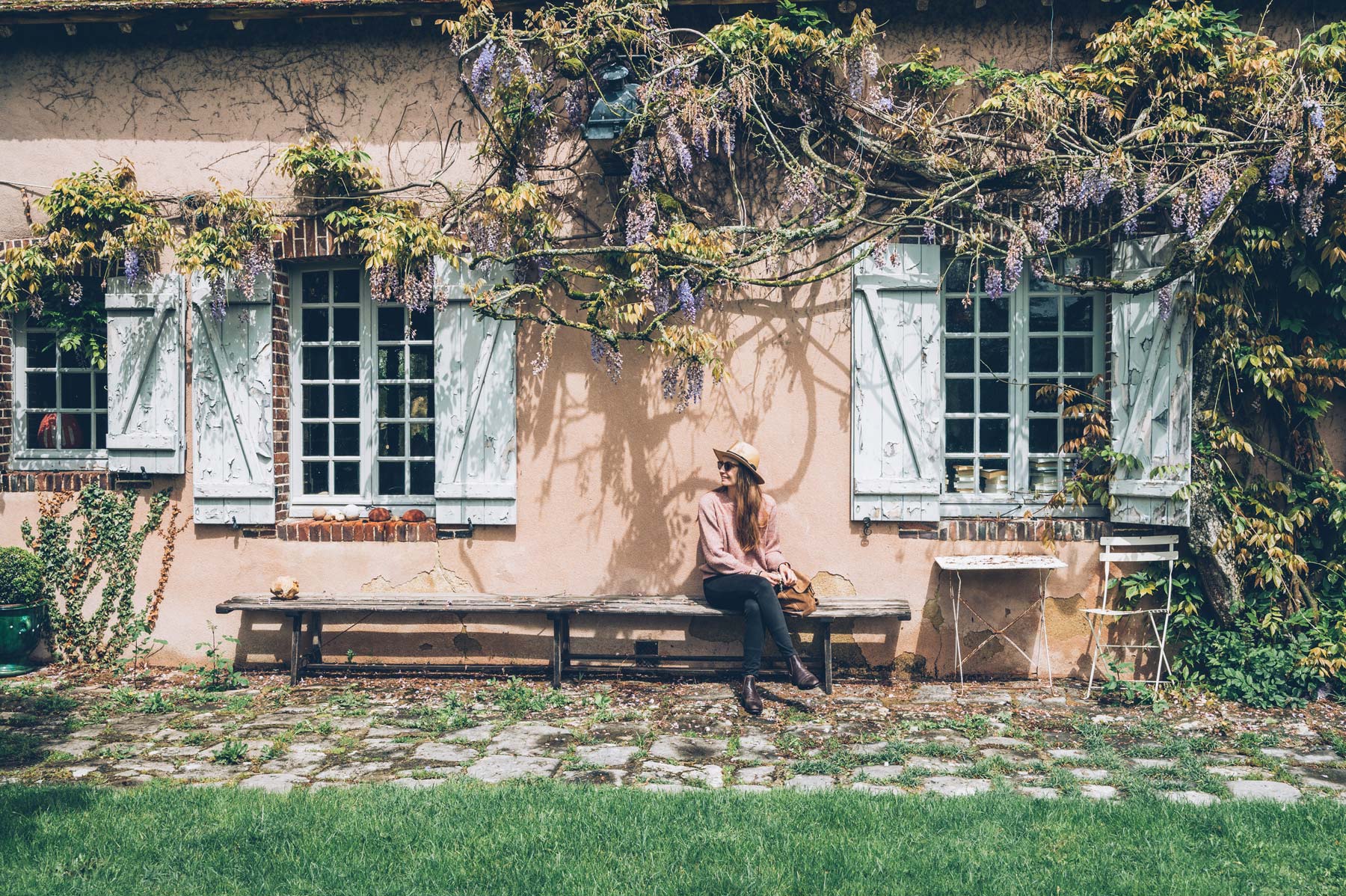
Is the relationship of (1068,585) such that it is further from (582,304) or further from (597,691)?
(582,304)

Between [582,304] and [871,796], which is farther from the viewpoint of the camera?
[582,304]

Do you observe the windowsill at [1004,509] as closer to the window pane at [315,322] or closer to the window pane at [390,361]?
the window pane at [390,361]

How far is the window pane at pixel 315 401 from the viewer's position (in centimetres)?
627

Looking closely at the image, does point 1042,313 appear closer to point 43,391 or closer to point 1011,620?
point 1011,620

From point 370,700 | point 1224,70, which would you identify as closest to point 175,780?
point 370,700

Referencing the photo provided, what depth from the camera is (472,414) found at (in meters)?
5.87

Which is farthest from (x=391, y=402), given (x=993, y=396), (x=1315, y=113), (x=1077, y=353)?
(x=1315, y=113)

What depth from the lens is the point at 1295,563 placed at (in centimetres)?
530

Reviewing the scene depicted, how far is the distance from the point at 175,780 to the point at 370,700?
55.4 inches

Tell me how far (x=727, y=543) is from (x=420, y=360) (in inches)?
85.4

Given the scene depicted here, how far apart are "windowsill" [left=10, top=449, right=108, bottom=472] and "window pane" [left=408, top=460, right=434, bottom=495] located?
1.87 meters

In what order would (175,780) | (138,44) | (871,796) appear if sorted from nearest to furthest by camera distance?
1. (871,796)
2. (175,780)
3. (138,44)

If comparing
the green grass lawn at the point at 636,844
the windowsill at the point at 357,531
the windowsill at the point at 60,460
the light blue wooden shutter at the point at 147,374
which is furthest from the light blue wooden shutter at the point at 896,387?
the windowsill at the point at 60,460

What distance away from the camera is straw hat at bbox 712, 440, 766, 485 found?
5461 mm
